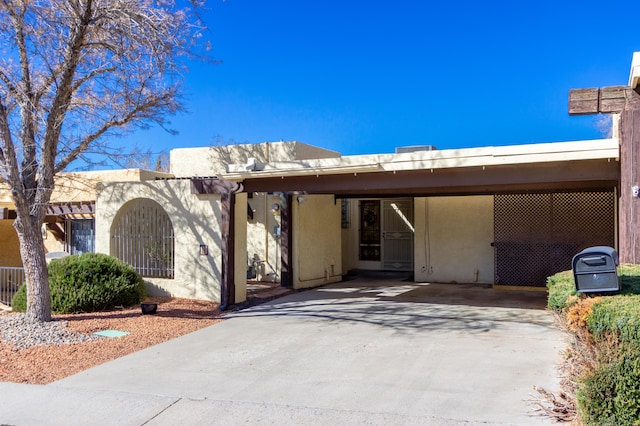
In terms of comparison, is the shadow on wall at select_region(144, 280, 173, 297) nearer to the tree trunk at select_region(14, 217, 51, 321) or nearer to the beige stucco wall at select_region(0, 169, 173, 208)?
the tree trunk at select_region(14, 217, 51, 321)

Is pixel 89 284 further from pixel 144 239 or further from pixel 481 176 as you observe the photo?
pixel 481 176

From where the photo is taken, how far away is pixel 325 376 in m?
5.80

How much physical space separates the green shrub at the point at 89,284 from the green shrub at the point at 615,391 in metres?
8.62

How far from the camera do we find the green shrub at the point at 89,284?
31.3 feet

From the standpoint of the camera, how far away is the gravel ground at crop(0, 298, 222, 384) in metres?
6.34

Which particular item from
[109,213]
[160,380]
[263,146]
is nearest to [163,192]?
[109,213]

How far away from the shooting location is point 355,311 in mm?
9781

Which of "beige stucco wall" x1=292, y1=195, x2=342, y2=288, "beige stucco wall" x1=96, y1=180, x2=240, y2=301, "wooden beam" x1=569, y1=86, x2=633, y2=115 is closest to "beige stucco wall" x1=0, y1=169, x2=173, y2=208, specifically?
"beige stucco wall" x1=96, y1=180, x2=240, y2=301

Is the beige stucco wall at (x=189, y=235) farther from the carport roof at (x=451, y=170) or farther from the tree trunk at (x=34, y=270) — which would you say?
the tree trunk at (x=34, y=270)

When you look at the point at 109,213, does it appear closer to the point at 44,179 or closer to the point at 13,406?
the point at 44,179

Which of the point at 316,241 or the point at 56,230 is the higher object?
the point at 56,230

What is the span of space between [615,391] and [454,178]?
18.9ft

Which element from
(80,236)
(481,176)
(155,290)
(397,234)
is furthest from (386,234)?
(80,236)

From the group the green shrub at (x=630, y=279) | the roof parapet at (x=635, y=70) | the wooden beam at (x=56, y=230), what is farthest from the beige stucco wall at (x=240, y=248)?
the wooden beam at (x=56, y=230)
